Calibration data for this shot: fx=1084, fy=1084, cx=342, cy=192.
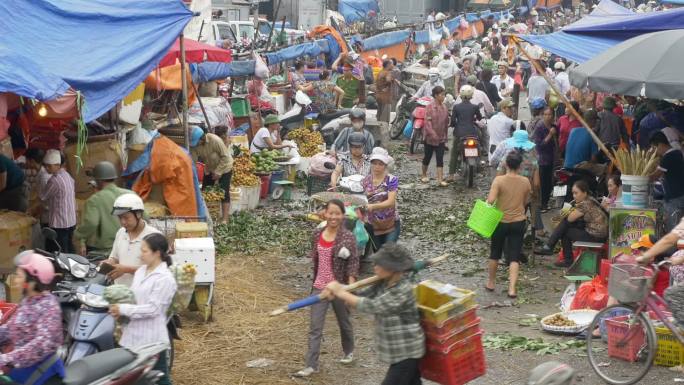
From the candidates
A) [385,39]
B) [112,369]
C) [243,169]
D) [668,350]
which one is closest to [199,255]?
[112,369]

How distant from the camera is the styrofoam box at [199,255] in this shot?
34.1 ft

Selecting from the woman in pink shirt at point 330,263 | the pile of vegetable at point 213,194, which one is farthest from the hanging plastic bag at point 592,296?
the pile of vegetable at point 213,194

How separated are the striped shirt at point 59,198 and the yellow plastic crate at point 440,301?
15.8 feet

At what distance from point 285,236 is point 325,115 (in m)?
8.24

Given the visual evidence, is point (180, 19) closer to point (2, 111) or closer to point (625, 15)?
point (2, 111)

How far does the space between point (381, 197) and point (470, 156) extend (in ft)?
21.9

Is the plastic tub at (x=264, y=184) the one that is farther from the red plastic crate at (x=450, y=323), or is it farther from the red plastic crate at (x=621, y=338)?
the red plastic crate at (x=450, y=323)

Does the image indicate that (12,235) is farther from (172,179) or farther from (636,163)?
(636,163)

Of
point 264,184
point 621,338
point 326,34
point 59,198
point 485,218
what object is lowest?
point 264,184

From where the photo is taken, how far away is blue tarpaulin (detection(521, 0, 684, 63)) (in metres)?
14.8

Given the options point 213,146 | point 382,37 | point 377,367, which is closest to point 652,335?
point 377,367

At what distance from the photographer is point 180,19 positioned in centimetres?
1225

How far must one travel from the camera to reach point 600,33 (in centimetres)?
1614

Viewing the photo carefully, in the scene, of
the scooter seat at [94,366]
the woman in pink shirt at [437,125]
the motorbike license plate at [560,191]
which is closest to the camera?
the scooter seat at [94,366]
